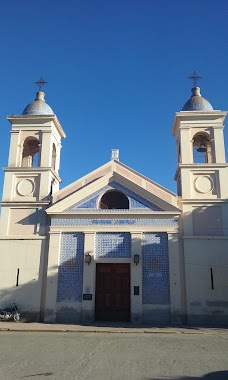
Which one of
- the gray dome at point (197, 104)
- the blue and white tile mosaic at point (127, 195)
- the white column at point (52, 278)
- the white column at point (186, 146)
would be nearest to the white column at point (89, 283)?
the white column at point (52, 278)

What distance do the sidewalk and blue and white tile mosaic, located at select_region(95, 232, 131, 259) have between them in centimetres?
296

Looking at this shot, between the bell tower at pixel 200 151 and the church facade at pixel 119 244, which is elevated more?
the bell tower at pixel 200 151

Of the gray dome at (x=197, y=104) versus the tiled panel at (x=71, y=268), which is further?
the gray dome at (x=197, y=104)

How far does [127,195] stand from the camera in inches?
703

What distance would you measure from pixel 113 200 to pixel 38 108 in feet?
21.7

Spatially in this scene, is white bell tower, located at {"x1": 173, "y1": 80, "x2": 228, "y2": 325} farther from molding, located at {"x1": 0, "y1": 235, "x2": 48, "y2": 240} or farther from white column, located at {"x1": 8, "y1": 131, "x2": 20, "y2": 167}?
white column, located at {"x1": 8, "y1": 131, "x2": 20, "y2": 167}

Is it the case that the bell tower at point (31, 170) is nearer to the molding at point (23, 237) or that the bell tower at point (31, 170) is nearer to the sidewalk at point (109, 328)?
the molding at point (23, 237)

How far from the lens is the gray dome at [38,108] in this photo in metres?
20.1

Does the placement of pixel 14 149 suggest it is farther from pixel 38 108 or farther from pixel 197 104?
pixel 197 104

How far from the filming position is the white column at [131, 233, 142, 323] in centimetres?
1603

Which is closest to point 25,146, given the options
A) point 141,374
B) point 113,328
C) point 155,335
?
point 113,328

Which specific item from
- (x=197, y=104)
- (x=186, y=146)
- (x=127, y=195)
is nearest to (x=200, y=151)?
(x=186, y=146)

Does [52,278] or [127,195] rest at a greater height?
[127,195]

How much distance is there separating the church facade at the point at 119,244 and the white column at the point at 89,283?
0.04m
